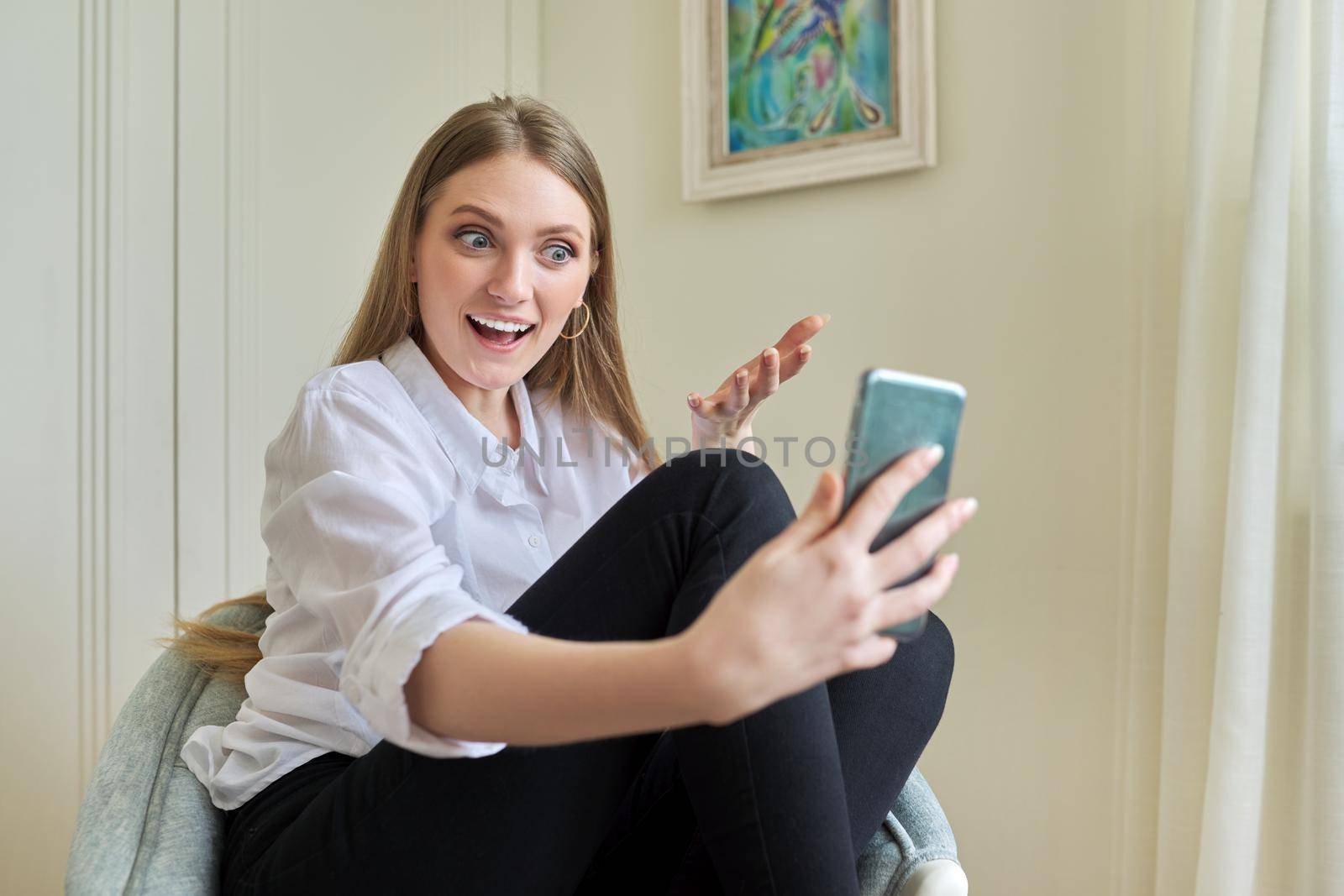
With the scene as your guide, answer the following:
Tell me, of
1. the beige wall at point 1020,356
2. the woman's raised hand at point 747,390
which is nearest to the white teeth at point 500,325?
the woman's raised hand at point 747,390

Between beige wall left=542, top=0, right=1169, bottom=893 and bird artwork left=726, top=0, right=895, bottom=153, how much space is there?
11 centimetres

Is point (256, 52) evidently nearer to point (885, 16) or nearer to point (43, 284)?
point (43, 284)

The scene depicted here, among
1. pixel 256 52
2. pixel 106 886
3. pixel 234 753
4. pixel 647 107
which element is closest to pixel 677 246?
pixel 647 107

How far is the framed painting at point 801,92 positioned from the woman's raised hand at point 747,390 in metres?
0.78

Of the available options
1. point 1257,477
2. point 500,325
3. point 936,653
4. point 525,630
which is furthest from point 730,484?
point 1257,477

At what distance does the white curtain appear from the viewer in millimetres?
1387

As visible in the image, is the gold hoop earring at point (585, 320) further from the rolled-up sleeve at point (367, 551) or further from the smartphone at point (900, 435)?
the smartphone at point (900, 435)

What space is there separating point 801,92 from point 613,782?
1.49 m

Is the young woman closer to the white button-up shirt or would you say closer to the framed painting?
the white button-up shirt

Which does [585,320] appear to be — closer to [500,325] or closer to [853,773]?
[500,325]

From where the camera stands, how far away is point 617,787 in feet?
2.86

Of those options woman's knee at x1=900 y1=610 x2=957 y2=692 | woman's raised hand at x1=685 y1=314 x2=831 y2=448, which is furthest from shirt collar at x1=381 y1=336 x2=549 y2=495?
woman's knee at x1=900 y1=610 x2=957 y2=692

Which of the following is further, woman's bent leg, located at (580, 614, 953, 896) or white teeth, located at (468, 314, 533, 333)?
white teeth, located at (468, 314, 533, 333)

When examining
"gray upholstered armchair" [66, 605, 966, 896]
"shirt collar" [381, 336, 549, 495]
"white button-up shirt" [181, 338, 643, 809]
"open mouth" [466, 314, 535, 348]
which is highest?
"open mouth" [466, 314, 535, 348]
